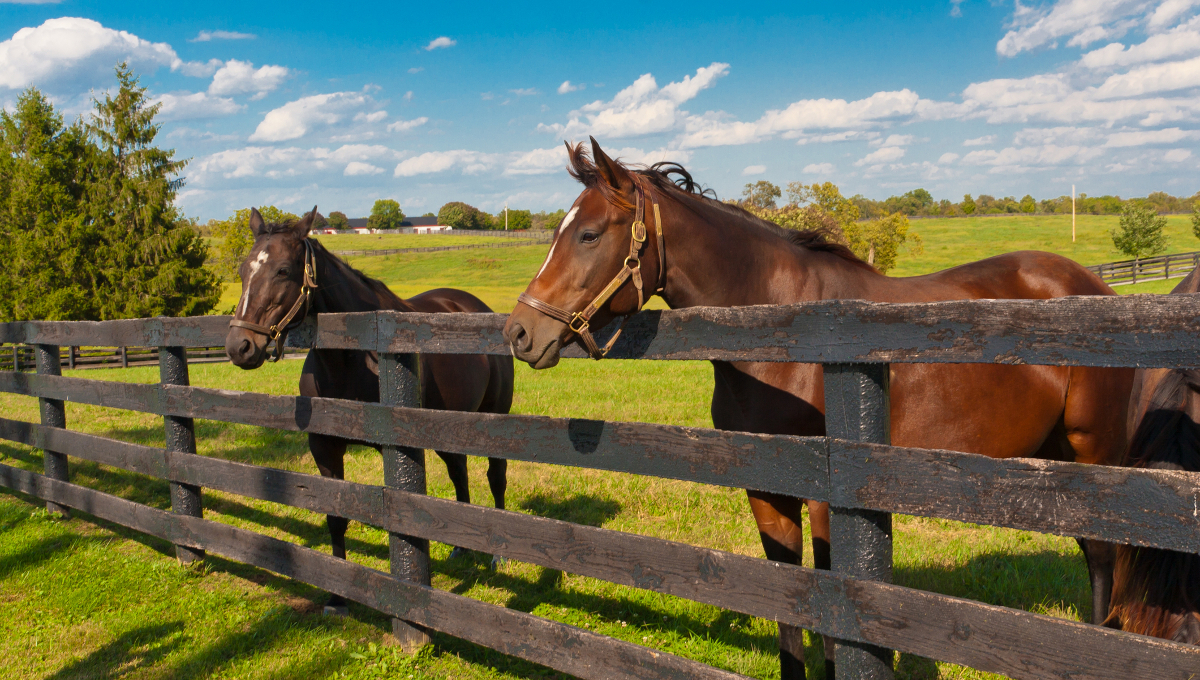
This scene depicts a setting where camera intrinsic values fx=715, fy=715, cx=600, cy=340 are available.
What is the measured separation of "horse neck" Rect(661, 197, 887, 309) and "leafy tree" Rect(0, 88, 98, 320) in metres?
37.5

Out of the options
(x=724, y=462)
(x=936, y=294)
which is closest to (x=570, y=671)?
(x=724, y=462)

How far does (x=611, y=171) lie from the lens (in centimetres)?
294

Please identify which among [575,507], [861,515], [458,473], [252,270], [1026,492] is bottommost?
[575,507]

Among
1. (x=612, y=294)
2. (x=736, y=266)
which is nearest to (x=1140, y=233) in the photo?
(x=736, y=266)

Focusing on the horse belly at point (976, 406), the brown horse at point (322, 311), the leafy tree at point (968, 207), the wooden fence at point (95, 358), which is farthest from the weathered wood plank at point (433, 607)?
the leafy tree at point (968, 207)

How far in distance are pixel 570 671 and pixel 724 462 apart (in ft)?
4.15

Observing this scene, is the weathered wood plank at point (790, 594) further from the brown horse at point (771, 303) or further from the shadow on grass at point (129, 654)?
the shadow on grass at point (129, 654)

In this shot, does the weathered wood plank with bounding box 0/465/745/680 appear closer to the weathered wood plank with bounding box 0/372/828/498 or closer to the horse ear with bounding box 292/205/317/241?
the weathered wood plank with bounding box 0/372/828/498

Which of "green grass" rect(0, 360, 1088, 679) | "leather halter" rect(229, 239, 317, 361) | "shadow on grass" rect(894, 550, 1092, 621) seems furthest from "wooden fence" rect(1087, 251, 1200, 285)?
"leather halter" rect(229, 239, 317, 361)

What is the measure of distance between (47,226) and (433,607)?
131 ft

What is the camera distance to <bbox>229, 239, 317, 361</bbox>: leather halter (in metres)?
4.46

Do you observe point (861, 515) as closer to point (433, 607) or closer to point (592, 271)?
point (592, 271)

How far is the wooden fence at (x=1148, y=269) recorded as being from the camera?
40.2 metres

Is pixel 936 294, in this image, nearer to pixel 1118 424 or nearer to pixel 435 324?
pixel 1118 424
